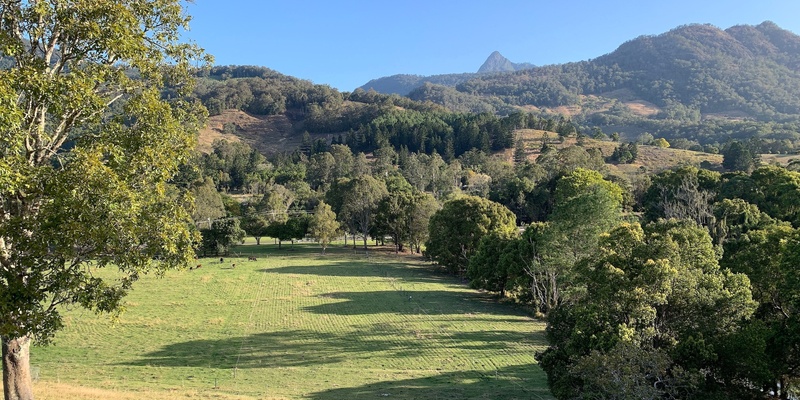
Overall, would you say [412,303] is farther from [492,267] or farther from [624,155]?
[624,155]

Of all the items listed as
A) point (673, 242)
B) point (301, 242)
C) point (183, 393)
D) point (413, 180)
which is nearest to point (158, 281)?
point (183, 393)

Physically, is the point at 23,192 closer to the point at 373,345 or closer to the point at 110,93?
the point at 110,93

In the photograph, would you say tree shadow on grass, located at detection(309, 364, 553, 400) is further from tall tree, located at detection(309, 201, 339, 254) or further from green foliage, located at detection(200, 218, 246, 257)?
green foliage, located at detection(200, 218, 246, 257)

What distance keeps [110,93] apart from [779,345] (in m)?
21.8

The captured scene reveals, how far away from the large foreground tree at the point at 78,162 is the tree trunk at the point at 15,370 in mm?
25

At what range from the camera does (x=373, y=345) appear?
30875mm

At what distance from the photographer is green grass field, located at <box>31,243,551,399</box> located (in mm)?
22547

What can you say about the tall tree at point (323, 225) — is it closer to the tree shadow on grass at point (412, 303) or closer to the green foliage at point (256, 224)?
the green foliage at point (256, 224)

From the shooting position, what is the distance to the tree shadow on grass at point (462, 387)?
21.7m

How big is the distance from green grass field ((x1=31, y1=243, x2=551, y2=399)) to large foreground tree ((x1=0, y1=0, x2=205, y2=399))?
691 centimetres

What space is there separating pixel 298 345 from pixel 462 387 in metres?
11.6

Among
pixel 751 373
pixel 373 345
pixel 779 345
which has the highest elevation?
pixel 779 345

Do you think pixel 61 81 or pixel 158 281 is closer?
pixel 61 81

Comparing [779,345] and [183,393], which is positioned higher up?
[779,345]
